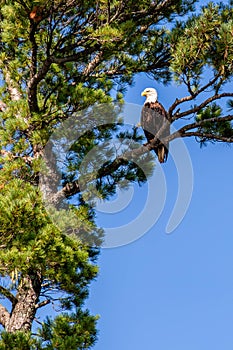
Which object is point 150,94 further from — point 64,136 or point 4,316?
point 4,316

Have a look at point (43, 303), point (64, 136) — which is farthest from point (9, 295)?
point (64, 136)

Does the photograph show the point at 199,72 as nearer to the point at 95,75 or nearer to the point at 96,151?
the point at 96,151

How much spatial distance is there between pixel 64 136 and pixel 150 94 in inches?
52.6

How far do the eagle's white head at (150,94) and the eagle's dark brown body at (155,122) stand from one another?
107mm

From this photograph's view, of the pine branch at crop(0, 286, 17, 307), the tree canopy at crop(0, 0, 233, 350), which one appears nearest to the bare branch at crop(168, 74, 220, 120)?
the tree canopy at crop(0, 0, 233, 350)

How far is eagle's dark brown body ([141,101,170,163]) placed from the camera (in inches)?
183

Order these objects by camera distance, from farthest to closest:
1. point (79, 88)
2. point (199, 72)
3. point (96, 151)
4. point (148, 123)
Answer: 1. point (148, 123)
2. point (96, 151)
3. point (79, 88)
4. point (199, 72)

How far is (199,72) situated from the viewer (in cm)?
385

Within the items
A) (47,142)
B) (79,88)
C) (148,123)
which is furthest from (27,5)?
(148,123)

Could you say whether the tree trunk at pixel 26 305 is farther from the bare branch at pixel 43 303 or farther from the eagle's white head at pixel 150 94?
→ the eagle's white head at pixel 150 94

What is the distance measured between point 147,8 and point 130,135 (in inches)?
42.2

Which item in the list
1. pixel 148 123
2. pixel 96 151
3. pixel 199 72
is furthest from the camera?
pixel 148 123

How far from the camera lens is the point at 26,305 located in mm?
4383

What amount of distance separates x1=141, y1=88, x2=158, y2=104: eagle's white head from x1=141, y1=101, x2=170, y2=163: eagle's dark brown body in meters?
0.11
